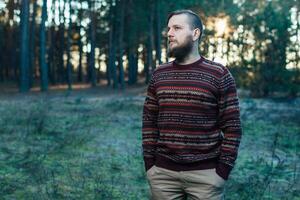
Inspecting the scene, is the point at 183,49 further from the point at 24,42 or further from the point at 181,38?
the point at 24,42

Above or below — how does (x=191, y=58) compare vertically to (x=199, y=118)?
above

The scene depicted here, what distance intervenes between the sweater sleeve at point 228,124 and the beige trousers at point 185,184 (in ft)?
0.28

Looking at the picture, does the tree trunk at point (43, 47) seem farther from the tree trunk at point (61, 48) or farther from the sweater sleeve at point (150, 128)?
the sweater sleeve at point (150, 128)

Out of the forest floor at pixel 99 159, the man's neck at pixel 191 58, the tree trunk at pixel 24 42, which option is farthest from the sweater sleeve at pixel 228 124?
the tree trunk at pixel 24 42

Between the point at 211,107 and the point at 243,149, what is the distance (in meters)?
7.84

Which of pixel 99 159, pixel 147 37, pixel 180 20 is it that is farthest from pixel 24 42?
pixel 180 20

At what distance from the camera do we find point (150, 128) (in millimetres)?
3502

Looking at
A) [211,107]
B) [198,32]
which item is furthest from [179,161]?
[198,32]

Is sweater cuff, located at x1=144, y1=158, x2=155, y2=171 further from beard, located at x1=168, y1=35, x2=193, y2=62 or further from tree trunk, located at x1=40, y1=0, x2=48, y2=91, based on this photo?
tree trunk, located at x1=40, y1=0, x2=48, y2=91

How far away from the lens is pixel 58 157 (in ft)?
A: 29.2

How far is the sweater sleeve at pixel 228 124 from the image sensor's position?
321cm

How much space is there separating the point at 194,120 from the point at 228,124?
0.25m

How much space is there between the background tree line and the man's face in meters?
22.5

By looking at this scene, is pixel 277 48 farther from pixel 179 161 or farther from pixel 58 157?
pixel 179 161
